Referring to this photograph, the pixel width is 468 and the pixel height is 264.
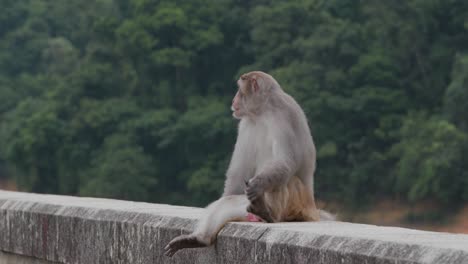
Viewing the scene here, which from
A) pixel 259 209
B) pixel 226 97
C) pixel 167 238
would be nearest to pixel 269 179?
pixel 259 209

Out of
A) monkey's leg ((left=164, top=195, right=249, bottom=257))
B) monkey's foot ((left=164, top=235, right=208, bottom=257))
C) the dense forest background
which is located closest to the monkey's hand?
→ monkey's leg ((left=164, top=195, right=249, bottom=257))

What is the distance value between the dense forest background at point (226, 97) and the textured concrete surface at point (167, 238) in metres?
A: 35.5

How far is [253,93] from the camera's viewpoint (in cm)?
601

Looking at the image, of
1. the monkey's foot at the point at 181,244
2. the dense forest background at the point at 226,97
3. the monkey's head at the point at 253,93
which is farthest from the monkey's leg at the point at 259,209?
the dense forest background at the point at 226,97

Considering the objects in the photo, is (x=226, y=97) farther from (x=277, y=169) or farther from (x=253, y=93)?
(x=277, y=169)

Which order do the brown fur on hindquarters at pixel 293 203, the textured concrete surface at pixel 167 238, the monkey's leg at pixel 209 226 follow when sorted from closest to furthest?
the textured concrete surface at pixel 167 238 → the monkey's leg at pixel 209 226 → the brown fur on hindquarters at pixel 293 203

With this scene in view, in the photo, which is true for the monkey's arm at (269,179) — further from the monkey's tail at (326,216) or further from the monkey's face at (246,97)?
the monkey's face at (246,97)

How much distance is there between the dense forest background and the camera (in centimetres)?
4447

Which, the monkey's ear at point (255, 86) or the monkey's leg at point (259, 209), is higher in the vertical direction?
the monkey's ear at point (255, 86)

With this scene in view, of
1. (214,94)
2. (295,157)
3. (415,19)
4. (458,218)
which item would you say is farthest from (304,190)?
(214,94)

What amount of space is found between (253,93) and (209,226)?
1466 millimetres

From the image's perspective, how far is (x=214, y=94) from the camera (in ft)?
174

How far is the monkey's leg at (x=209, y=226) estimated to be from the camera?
15.2 ft

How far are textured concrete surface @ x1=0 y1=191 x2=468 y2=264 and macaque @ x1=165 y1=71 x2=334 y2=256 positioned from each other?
297 mm
